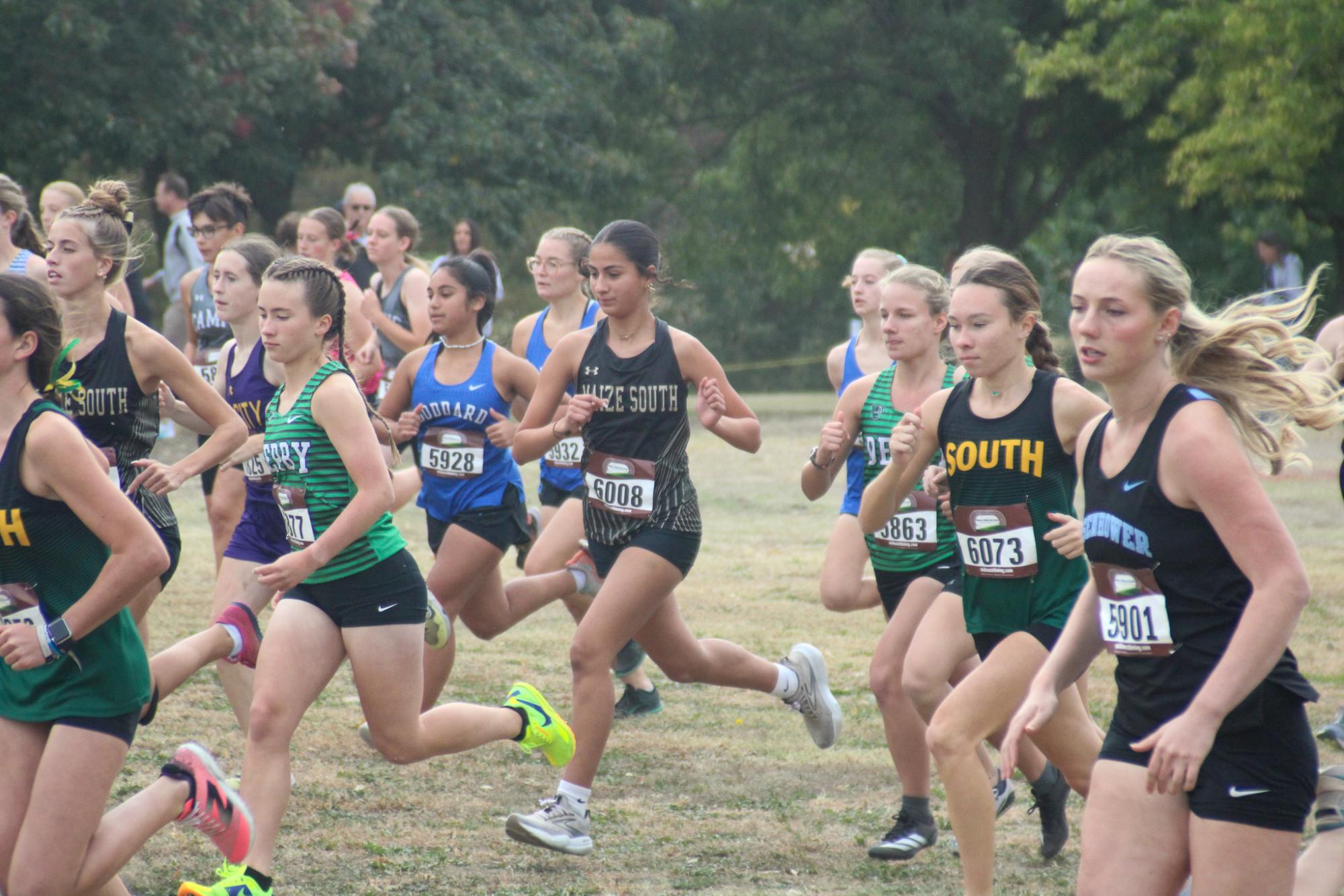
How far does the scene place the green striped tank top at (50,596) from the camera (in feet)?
12.0

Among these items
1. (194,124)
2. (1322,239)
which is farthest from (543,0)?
(1322,239)

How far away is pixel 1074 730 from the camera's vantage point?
458 centimetres

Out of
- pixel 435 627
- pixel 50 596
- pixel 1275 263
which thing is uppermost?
pixel 1275 263

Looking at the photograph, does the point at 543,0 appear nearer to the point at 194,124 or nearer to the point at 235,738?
the point at 194,124

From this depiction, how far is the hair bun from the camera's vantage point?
5863 mm

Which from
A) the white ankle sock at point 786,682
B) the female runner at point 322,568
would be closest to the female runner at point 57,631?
the female runner at point 322,568

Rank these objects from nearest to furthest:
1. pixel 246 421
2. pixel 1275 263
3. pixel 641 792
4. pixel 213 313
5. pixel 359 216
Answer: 1. pixel 641 792
2. pixel 246 421
3. pixel 213 313
4. pixel 359 216
5. pixel 1275 263

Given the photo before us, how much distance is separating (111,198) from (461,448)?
5.62 feet

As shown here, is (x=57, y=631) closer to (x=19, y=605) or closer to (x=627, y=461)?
(x=19, y=605)

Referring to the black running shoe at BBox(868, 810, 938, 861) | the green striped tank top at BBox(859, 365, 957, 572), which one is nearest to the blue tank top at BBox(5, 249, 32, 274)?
the green striped tank top at BBox(859, 365, 957, 572)

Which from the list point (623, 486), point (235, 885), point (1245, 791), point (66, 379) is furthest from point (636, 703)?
point (1245, 791)

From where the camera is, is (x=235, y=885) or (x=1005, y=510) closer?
(x=235, y=885)

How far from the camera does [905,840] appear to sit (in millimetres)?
5375

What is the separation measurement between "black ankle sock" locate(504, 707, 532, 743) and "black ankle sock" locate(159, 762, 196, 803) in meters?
1.63
